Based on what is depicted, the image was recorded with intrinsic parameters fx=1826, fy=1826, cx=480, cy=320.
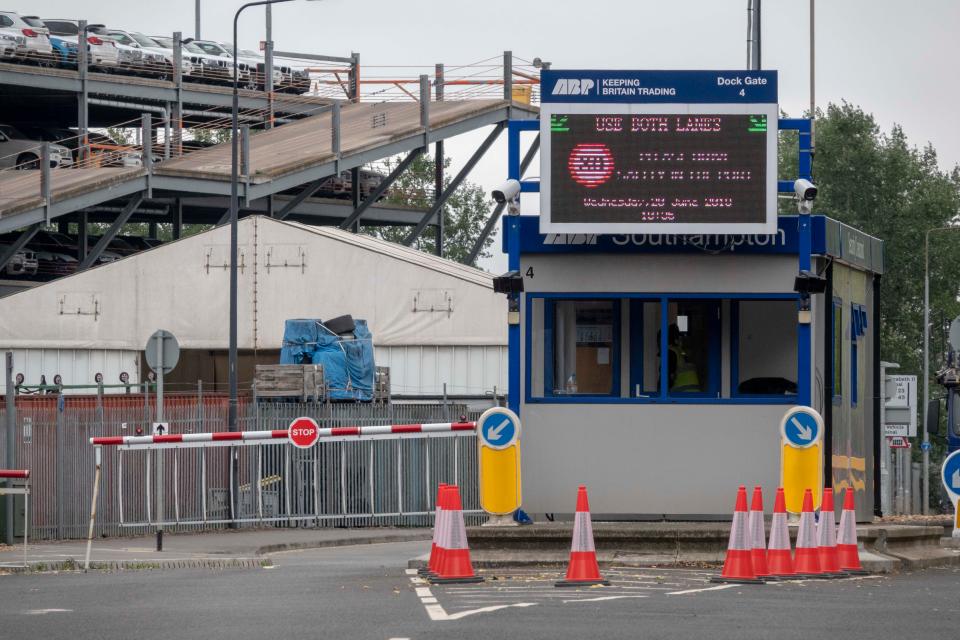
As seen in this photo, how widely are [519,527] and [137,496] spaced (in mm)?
14065

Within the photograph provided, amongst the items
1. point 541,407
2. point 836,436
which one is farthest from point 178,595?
point 836,436

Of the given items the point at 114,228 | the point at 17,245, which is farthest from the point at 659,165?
the point at 114,228

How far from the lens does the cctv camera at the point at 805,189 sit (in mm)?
17562

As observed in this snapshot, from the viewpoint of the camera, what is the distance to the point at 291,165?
53.5 m

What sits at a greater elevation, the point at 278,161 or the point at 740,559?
the point at 278,161

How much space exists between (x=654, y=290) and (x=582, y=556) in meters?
4.19

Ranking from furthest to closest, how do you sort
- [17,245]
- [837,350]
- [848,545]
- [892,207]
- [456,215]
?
[456,215] → [892,207] → [17,245] → [837,350] → [848,545]

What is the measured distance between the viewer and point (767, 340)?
62.5ft

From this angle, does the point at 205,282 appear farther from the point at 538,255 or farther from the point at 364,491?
the point at 538,255

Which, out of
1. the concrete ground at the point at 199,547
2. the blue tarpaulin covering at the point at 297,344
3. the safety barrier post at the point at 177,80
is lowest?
the concrete ground at the point at 199,547

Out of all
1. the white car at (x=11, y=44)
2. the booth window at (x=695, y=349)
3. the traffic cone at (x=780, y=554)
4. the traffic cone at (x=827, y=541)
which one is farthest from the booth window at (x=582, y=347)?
the white car at (x=11, y=44)

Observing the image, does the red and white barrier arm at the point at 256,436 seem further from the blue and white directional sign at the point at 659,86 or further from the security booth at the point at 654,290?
the blue and white directional sign at the point at 659,86

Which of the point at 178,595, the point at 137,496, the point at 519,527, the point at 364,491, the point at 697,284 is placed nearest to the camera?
the point at 178,595

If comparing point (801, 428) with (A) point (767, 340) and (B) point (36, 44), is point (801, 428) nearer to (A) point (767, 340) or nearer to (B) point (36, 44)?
(A) point (767, 340)
